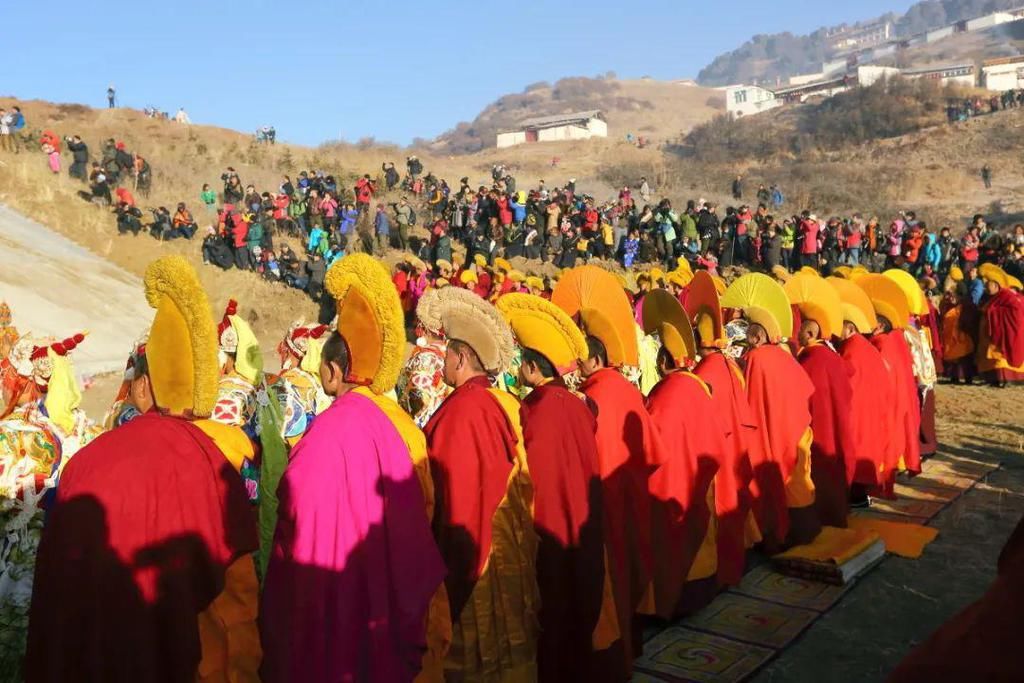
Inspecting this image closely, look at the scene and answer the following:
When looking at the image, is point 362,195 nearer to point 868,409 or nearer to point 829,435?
point 868,409

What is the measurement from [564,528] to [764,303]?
11.0 ft

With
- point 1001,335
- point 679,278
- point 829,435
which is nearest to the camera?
point 829,435

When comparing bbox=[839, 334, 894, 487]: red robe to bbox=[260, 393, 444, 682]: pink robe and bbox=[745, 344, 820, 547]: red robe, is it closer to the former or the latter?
bbox=[745, 344, 820, 547]: red robe

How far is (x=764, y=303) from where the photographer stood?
696 centimetres

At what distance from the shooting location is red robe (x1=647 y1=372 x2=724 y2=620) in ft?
18.1

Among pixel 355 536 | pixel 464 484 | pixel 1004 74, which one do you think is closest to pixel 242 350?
pixel 464 484

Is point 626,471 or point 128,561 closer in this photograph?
point 128,561

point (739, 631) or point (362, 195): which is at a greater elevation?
point (362, 195)

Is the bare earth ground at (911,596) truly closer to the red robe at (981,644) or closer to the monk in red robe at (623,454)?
the monk in red robe at (623,454)

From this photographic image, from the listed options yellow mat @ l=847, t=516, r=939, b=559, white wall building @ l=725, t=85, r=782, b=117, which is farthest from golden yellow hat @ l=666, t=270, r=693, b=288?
white wall building @ l=725, t=85, r=782, b=117

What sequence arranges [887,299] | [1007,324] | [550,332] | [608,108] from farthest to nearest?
[608,108]
[1007,324]
[887,299]
[550,332]

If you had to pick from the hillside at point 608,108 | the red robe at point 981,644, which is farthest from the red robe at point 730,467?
the hillside at point 608,108

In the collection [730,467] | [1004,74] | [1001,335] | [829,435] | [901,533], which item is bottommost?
[901,533]

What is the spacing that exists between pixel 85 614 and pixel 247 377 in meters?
2.49
